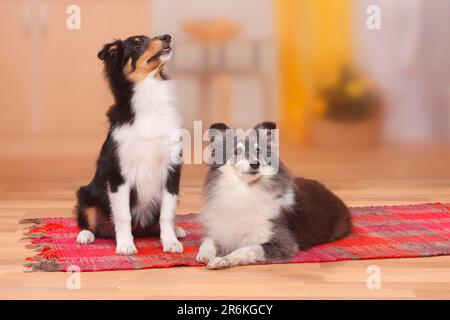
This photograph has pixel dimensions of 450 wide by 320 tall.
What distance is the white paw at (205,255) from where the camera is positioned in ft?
9.85

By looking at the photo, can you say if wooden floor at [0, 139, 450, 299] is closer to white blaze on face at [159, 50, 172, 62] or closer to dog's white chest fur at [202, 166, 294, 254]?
dog's white chest fur at [202, 166, 294, 254]

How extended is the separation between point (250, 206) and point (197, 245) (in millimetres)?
369

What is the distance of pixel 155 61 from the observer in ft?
10.5

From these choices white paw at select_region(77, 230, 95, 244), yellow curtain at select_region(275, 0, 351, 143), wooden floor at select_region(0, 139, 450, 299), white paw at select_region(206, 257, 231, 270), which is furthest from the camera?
yellow curtain at select_region(275, 0, 351, 143)

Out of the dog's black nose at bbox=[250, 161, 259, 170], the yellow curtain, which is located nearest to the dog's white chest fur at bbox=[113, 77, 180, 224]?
the dog's black nose at bbox=[250, 161, 259, 170]

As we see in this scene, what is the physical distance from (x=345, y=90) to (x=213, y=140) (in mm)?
2343

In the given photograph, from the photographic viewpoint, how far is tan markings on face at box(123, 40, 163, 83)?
10.4 ft

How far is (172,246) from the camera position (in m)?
3.18

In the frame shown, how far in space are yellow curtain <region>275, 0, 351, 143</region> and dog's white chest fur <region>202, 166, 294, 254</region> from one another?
2.22 m

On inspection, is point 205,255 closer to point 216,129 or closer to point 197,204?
point 216,129

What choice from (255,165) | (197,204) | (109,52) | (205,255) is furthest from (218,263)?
(197,204)

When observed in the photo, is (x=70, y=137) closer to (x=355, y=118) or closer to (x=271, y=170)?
(x=355, y=118)

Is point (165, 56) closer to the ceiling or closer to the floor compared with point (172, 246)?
closer to the ceiling

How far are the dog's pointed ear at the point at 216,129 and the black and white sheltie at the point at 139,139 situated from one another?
0.73 feet
